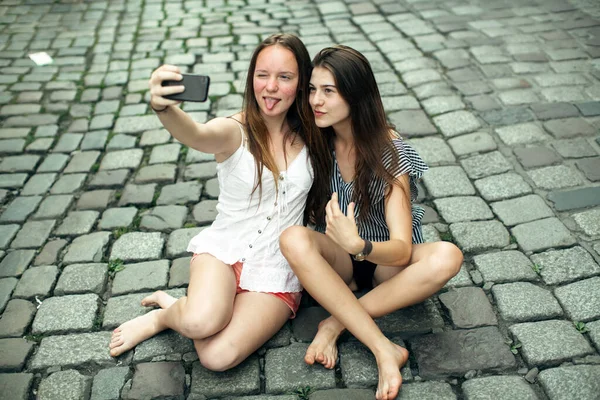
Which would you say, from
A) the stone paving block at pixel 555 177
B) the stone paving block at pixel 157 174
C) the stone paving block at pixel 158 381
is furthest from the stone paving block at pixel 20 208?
the stone paving block at pixel 555 177

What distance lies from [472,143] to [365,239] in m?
1.76

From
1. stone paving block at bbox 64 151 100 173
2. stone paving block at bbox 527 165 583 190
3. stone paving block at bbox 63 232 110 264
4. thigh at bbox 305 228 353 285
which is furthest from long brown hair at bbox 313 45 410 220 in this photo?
stone paving block at bbox 64 151 100 173

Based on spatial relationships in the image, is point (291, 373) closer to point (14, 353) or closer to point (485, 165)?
point (14, 353)

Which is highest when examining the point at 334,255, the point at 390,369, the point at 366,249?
the point at 366,249

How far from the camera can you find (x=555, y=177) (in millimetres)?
3562

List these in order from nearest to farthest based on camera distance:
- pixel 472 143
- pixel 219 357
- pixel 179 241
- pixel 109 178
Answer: pixel 219 357 → pixel 179 241 → pixel 109 178 → pixel 472 143

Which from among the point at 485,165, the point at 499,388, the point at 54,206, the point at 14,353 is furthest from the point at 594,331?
the point at 54,206

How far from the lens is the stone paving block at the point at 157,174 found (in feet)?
12.6

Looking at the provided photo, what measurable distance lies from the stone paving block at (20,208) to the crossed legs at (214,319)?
1.32 m

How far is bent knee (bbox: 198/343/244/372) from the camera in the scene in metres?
2.44

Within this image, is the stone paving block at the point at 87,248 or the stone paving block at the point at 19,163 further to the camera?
the stone paving block at the point at 19,163

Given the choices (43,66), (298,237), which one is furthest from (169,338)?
(43,66)

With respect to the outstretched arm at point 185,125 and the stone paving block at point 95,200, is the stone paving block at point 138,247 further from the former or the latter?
the outstretched arm at point 185,125

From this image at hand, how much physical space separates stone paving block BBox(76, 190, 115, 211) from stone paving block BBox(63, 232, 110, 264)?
0.30m
